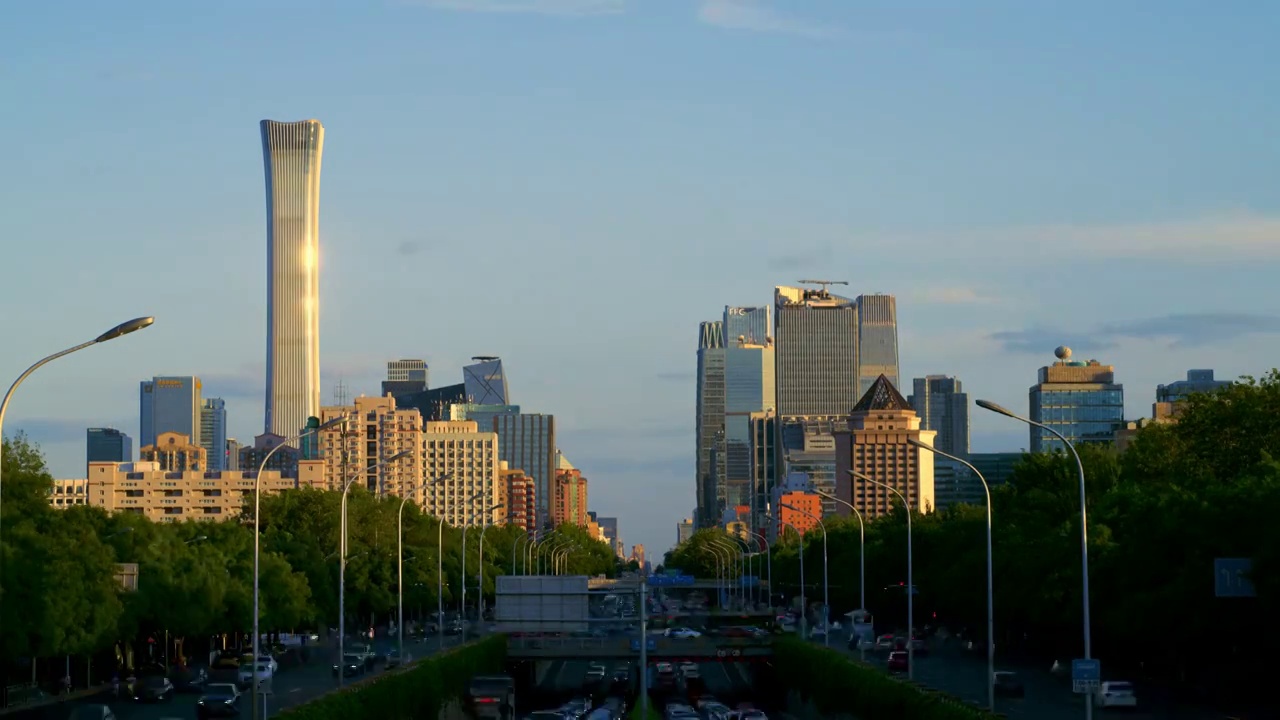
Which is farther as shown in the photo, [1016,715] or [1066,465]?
[1066,465]

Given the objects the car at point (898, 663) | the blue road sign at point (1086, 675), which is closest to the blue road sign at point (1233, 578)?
the blue road sign at point (1086, 675)

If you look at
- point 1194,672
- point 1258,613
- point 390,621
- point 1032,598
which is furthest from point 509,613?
point 390,621

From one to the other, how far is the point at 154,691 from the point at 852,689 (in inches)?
1252

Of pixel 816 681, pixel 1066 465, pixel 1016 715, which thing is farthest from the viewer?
pixel 1066 465

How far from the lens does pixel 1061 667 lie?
9631 centimetres

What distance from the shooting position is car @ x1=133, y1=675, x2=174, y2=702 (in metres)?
80.9

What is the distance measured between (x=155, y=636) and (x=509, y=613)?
22458 mm

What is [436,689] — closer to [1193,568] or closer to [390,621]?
[1193,568]

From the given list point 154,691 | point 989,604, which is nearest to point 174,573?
point 154,691

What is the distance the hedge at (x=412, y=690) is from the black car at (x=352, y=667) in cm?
261

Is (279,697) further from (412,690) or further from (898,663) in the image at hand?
(898,663)

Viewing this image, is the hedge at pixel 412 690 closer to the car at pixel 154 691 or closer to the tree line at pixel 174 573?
the car at pixel 154 691

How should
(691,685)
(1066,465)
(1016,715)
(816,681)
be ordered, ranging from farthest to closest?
(691,685) → (1066,465) → (816,681) → (1016,715)

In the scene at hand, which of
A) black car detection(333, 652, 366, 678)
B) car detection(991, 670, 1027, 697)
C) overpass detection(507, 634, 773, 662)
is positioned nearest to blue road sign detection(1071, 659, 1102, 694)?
car detection(991, 670, 1027, 697)
